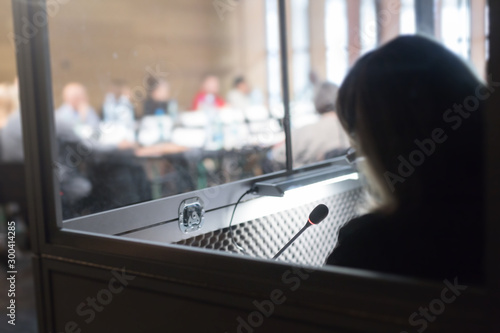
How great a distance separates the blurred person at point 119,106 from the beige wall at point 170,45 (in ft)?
0.49

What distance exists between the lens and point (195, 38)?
9609mm

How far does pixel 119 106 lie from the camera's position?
21.9 feet

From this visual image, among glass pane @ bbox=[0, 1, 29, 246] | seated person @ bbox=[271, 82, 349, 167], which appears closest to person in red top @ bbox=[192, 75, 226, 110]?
glass pane @ bbox=[0, 1, 29, 246]

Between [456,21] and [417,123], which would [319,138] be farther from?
[417,123]

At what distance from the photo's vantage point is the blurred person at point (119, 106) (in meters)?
6.44

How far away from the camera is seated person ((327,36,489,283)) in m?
0.83

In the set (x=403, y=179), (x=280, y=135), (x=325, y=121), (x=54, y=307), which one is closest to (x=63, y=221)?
(x=54, y=307)

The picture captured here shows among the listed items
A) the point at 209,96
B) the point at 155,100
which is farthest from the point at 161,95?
the point at 209,96

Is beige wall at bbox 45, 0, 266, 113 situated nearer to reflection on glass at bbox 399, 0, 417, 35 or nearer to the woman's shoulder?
reflection on glass at bbox 399, 0, 417, 35

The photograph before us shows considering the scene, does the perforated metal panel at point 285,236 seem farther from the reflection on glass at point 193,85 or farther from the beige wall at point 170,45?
the beige wall at point 170,45

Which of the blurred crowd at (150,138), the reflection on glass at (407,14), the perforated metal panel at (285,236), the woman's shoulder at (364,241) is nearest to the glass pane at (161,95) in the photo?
the blurred crowd at (150,138)

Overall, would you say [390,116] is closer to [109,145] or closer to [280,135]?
[280,135]

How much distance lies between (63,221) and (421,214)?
65 centimetres

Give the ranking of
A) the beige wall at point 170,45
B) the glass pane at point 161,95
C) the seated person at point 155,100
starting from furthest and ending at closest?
the beige wall at point 170,45, the seated person at point 155,100, the glass pane at point 161,95
